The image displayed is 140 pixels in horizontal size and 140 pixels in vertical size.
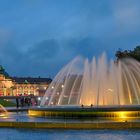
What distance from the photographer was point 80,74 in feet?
125

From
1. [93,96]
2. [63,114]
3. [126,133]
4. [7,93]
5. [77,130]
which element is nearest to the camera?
[126,133]

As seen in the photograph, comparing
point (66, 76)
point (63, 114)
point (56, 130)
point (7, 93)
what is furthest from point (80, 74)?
point (7, 93)

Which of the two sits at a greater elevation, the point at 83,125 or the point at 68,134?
the point at 83,125

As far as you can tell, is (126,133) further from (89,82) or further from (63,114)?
(89,82)

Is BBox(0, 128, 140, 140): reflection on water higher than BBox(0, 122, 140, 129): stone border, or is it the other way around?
BBox(0, 122, 140, 129): stone border

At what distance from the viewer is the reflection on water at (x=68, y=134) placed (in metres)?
17.5

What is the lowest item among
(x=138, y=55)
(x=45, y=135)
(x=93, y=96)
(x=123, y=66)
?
(x=45, y=135)

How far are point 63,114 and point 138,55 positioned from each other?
44400 millimetres

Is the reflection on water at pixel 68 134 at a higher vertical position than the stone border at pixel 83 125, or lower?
lower

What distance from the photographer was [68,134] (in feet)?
61.0

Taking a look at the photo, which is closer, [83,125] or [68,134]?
[68,134]

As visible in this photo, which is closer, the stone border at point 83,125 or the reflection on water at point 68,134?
the reflection on water at point 68,134

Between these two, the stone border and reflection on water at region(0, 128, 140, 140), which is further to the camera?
the stone border

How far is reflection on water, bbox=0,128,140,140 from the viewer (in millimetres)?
17531
